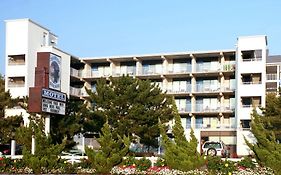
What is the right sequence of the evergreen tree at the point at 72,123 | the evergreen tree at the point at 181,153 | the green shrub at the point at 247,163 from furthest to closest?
1. the evergreen tree at the point at 72,123
2. the green shrub at the point at 247,163
3. the evergreen tree at the point at 181,153

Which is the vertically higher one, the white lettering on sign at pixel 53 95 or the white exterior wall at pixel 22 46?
the white exterior wall at pixel 22 46

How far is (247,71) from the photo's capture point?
54812 millimetres

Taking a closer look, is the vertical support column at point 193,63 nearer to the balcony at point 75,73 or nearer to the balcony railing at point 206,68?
the balcony railing at point 206,68

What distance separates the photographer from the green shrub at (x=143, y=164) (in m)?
24.8

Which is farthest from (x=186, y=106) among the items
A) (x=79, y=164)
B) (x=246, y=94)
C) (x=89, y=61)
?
(x=79, y=164)

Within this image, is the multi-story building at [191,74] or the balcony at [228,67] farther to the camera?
the balcony at [228,67]

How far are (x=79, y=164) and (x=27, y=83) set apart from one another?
31566 mm

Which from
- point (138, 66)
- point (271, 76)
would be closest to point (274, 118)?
point (271, 76)

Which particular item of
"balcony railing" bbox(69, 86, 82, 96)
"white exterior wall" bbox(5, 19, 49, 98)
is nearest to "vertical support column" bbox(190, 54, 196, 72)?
"balcony railing" bbox(69, 86, 82, 96)

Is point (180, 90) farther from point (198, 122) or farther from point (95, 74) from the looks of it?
point (95, 74)

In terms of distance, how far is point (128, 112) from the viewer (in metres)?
46.6

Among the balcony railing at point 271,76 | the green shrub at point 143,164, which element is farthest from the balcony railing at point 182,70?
the green shrub at point 143,164

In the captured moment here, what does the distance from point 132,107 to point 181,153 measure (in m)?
24.7

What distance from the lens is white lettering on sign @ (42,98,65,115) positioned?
27047 millimetres
